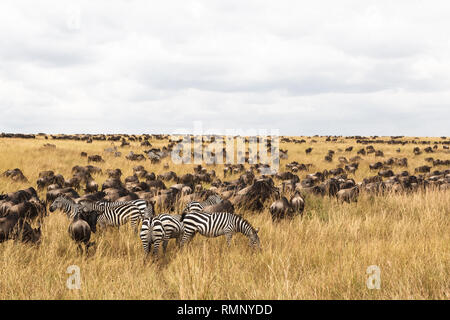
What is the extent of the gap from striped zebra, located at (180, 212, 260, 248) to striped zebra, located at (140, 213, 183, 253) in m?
0.12

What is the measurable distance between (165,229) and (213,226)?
81 cm

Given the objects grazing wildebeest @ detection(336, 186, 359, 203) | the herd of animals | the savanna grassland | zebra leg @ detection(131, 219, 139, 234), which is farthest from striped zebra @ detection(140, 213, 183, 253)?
grazing wildebeest @ detection(336, 186, 359, 203)

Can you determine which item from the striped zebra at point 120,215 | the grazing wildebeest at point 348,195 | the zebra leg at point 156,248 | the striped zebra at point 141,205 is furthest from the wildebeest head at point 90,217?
the grazing wildebeest at point 348,195

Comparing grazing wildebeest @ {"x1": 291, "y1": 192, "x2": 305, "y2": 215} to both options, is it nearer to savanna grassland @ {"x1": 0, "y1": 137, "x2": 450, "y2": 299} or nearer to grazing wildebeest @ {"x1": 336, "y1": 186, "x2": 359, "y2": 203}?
savanna grassland @ {"x1": 0, "y1": 137, "x2": 450, "y2": 299}

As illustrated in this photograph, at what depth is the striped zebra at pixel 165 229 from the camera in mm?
5816

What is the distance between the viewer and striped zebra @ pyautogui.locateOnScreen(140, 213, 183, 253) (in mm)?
5816

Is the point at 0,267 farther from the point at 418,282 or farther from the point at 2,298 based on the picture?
the point at 418,282

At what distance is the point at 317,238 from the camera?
705 cm

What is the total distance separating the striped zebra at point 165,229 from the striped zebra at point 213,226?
0.39 feet

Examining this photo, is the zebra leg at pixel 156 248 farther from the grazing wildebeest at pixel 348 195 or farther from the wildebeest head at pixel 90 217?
the grazing wildebeest at pixel 348 195

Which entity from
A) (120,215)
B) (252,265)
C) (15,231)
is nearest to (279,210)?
(252,265)

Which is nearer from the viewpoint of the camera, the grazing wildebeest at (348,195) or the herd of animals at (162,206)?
the herd of animals at (162,206)

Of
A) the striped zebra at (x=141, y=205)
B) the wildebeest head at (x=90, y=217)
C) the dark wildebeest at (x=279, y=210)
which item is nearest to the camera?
the wildebeest head at (x=90, y=217)
